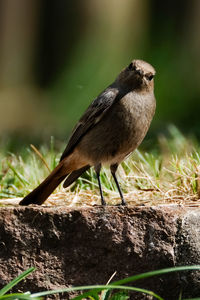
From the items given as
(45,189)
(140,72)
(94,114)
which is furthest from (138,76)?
(45,189)

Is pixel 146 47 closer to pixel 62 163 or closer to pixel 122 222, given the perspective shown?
pixel 62 163

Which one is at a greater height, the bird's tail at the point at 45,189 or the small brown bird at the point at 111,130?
the small brown bird at the point at 111,130

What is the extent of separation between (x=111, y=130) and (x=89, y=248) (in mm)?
1090

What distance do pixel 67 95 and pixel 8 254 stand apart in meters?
7.68

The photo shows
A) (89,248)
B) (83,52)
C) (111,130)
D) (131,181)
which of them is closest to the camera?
(89,248)

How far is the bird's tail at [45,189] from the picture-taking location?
4.50 metres

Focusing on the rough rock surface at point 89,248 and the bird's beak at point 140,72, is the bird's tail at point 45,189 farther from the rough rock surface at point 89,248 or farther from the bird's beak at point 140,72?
the bird's beak at point 140,72

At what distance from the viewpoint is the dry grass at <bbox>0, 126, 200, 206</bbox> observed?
4559mm

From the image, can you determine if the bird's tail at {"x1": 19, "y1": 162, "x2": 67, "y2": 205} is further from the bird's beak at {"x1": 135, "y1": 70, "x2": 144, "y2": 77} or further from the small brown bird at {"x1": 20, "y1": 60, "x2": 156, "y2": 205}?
the bird's beak at {"x1": 135, "y1": 70, "x2": 144, "y2": 77}

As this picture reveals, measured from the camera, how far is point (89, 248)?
3807mm

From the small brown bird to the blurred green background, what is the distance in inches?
181

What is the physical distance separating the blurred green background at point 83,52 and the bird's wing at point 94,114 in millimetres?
4570

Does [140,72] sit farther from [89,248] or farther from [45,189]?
[89,248]

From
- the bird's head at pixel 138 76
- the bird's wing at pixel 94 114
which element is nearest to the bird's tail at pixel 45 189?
the bird's wing at pixel 94 114
